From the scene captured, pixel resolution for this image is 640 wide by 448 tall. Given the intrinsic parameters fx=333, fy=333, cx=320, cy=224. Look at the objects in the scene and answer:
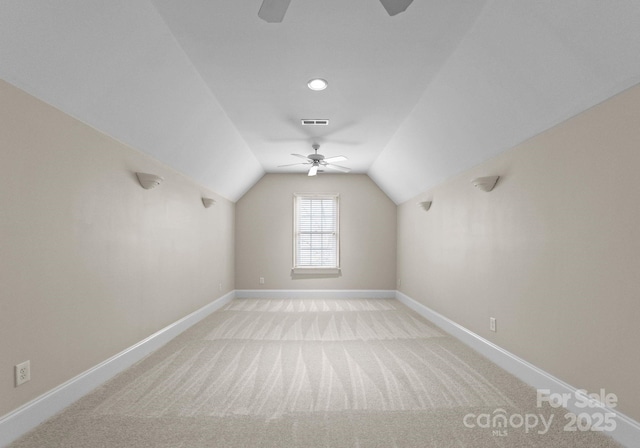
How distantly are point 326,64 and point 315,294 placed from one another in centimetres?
521

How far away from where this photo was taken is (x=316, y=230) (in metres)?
7.45

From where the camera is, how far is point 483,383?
2.80 m

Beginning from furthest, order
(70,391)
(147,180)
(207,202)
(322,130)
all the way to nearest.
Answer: (207,202)
(322,130)
(147,180)
(70,391)

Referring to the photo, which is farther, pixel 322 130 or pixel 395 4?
pixel 322 130

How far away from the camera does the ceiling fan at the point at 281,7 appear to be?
1.54m

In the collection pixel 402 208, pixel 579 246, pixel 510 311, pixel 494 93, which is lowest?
pixel 510 311

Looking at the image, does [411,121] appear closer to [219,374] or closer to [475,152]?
[475,152]

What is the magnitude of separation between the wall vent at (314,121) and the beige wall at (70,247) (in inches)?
71.2

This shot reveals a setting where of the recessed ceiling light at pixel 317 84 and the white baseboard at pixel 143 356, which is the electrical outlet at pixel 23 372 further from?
the recessed ceiling light at pixel 317 84

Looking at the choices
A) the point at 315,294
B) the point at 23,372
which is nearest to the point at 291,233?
the point at 315,294

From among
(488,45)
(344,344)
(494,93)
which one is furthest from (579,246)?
(344,344)

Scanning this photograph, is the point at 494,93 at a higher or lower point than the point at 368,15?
lower

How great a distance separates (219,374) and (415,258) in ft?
13.5

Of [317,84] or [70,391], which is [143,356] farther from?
[317,84]
